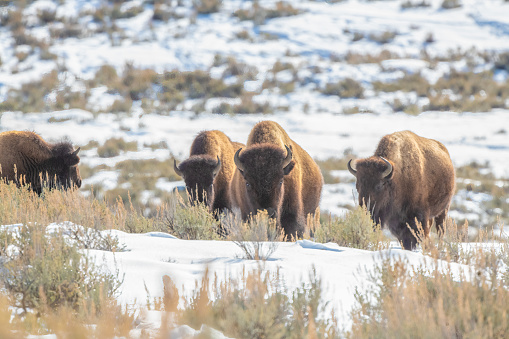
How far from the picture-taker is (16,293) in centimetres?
397

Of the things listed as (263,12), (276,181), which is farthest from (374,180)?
(263,12)

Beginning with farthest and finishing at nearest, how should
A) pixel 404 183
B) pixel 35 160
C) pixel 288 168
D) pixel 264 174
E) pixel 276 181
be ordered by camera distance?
1. pixel 35 160
2. pixel 404 183
3. pixel 288 168
4. pixel 276 181
5. pixel 264 174

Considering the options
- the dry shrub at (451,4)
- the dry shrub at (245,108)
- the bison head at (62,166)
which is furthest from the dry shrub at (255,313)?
the dry shrub at (451,4)

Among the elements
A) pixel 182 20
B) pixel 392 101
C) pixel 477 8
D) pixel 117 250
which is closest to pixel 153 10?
pixel 182 20

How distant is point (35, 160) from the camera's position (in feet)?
34.1

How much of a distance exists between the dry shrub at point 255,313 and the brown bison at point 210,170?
4.56 m

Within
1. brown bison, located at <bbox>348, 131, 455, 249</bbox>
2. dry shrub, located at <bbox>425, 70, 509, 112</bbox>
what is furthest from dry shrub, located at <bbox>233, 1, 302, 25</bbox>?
brown bison, located at <bbox>348, 131, 455, 249</bbox>

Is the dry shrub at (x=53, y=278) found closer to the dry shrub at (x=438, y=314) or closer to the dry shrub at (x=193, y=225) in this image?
the dry shrub at (x=438, y=314)

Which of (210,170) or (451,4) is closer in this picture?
(210,170)

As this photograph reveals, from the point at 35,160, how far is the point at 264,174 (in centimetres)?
511

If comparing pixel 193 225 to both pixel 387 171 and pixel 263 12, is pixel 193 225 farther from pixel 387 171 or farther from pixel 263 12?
pixel 263 12

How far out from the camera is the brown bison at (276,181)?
23.9 ft

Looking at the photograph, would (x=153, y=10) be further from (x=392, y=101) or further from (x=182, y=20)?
(x=392, y=101)

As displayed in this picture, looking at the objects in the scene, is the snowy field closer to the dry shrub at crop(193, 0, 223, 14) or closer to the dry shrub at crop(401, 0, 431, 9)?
the dry shrub at crop(193, 0, 223, 14)
